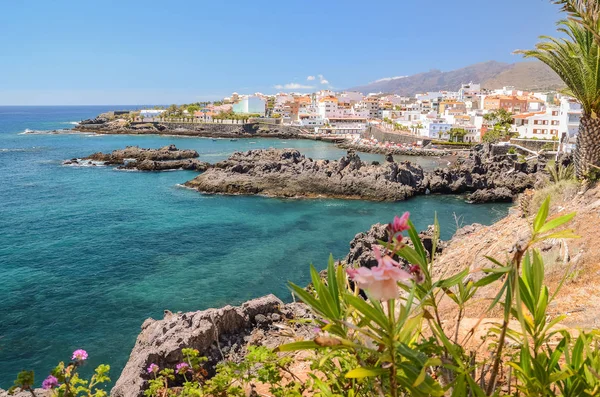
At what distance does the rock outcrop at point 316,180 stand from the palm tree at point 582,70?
2234 cm

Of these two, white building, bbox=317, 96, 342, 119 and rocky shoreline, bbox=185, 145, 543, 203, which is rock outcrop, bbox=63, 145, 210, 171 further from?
white building, bbox=317, 96, 342, 119

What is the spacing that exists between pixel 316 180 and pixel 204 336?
2455 cm

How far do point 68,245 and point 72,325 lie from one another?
27.7 feet

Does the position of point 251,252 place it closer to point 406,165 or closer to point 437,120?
point 406,165

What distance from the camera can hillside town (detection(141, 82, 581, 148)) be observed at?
4738cm

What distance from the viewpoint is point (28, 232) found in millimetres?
21406

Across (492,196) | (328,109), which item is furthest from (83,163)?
(328,109)

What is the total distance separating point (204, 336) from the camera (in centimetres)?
776

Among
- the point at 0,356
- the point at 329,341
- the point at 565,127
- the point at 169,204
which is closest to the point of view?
the point at 329,341

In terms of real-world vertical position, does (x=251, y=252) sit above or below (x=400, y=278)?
below

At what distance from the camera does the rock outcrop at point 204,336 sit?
6.78 metres

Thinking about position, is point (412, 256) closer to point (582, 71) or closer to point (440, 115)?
point (582, 71)

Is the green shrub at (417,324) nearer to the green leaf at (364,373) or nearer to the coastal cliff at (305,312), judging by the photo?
the green leaf at (364,373)

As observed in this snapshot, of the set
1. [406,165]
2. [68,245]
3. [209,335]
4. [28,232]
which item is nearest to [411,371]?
[209,335]
